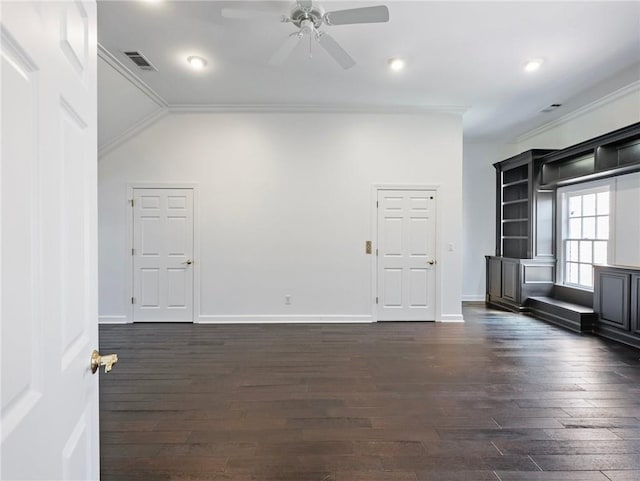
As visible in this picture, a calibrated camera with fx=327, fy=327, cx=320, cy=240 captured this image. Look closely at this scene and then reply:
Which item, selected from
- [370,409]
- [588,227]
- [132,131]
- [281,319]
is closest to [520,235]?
[588,227]

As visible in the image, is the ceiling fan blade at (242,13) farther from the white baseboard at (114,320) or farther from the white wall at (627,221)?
the white wall at (627,221)

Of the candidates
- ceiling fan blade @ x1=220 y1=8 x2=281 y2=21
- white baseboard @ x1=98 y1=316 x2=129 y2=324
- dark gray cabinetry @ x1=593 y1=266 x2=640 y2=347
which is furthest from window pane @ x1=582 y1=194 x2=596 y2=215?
white baseboard @ x1=98 y1=316 x2=129 y2=324

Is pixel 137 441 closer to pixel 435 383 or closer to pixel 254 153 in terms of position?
pixel 435 383

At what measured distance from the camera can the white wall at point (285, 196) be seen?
15.2ft

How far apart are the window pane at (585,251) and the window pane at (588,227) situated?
102mm

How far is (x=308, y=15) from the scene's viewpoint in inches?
96.8

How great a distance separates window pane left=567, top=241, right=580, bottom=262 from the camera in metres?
5.02

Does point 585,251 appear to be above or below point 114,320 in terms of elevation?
above

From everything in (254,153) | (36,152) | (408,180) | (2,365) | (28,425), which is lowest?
(28,425)

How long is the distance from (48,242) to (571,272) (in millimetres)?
6312

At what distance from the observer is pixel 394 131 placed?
473 cm

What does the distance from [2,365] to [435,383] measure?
2898 millimetres

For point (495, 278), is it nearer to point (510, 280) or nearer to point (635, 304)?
point (510, 280)

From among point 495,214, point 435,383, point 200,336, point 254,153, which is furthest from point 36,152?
point 495,214
